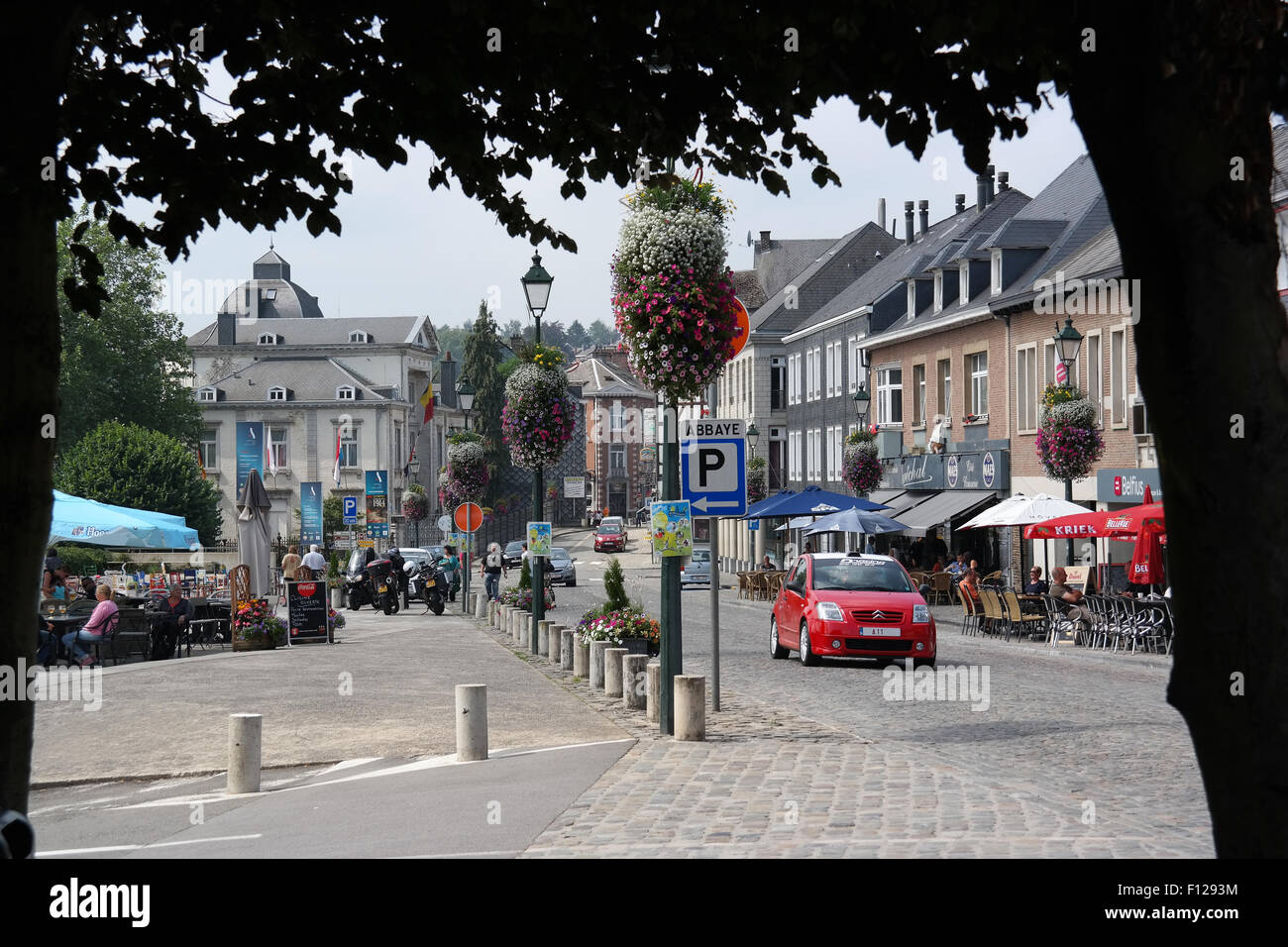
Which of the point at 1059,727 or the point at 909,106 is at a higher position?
the point at 909,106

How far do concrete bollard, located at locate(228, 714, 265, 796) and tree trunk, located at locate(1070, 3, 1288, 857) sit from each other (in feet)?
29.8

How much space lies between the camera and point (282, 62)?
25.0 feet

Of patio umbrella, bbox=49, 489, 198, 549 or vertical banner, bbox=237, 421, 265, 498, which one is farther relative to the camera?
vertical banner, bbox=237, 421, 265, 498

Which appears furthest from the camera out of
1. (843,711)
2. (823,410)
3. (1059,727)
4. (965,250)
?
(823,410)

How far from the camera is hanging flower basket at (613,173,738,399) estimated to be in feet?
49.1

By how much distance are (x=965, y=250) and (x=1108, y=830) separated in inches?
1609

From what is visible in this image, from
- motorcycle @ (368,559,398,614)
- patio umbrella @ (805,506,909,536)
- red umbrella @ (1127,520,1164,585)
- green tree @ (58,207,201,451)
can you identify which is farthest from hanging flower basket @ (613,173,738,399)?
green tree @ (58,207,201,451)

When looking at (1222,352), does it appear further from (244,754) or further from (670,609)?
(670,609)

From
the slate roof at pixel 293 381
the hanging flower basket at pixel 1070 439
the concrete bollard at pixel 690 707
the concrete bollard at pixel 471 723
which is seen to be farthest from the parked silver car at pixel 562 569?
the concrete bollard at pixel 471 723

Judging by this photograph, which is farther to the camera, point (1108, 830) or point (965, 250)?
point (965, 250)

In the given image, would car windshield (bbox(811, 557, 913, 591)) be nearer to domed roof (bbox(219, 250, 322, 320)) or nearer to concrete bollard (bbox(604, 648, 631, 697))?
concrete bollard (bbox(604, 648, 631, 697))

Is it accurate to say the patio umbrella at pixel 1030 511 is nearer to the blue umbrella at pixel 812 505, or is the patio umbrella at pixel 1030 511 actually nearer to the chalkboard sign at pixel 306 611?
the blue umbrella at pixel 812 505

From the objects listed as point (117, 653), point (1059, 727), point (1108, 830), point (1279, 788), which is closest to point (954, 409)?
point (117, 653)

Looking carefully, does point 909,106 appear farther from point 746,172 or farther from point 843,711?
point 843,711
